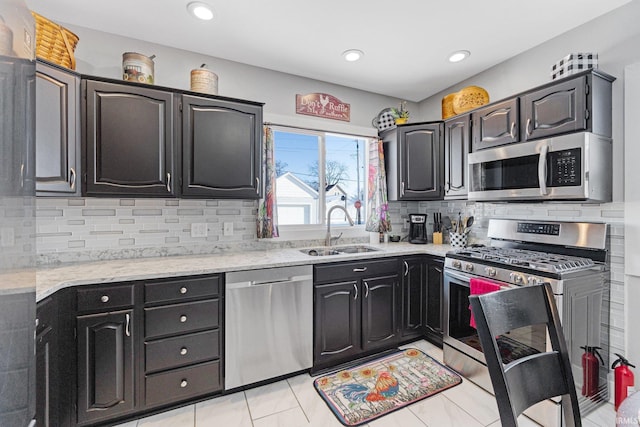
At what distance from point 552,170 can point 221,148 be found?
245 cm

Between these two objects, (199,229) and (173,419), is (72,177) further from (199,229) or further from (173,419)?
(173,419)

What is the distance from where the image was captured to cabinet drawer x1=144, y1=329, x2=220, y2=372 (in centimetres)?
183

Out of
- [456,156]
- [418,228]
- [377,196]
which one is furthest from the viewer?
[418,228]

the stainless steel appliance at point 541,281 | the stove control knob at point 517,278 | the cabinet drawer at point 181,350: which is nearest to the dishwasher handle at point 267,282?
the cabinet drawer at point 181,350

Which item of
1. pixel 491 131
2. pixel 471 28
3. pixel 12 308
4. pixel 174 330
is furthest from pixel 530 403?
pixel 471 28

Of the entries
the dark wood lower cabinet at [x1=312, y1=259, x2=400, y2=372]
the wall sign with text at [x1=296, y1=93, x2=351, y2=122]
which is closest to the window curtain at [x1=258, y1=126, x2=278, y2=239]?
the wall sign with text at [x1=296, y1=93, x2=351, y2=122]

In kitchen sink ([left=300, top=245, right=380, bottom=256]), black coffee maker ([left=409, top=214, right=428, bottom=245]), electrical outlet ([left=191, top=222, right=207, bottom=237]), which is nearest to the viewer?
electrical outlet ([left=191, top=222, right=207, bottom=237])

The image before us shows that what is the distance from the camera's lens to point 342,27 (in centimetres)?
220

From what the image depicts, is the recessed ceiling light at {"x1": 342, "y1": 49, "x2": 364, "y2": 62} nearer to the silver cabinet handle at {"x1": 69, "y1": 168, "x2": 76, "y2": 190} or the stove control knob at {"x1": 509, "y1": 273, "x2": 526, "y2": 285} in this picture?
the stove control knob at {"x1": 509, "y1": 273, "x2": 526, "y2": 285}

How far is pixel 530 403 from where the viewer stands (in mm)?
910

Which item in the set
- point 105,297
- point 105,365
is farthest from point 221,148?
point 105,365

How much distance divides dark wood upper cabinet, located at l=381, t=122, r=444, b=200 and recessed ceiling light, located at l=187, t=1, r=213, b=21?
6.67 feet

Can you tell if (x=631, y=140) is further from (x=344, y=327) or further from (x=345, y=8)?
(x=344, y=327)

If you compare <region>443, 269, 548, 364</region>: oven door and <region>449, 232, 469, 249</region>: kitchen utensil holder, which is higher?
<region>449, 232, 469, 249</region>: kitchen utensil holder
